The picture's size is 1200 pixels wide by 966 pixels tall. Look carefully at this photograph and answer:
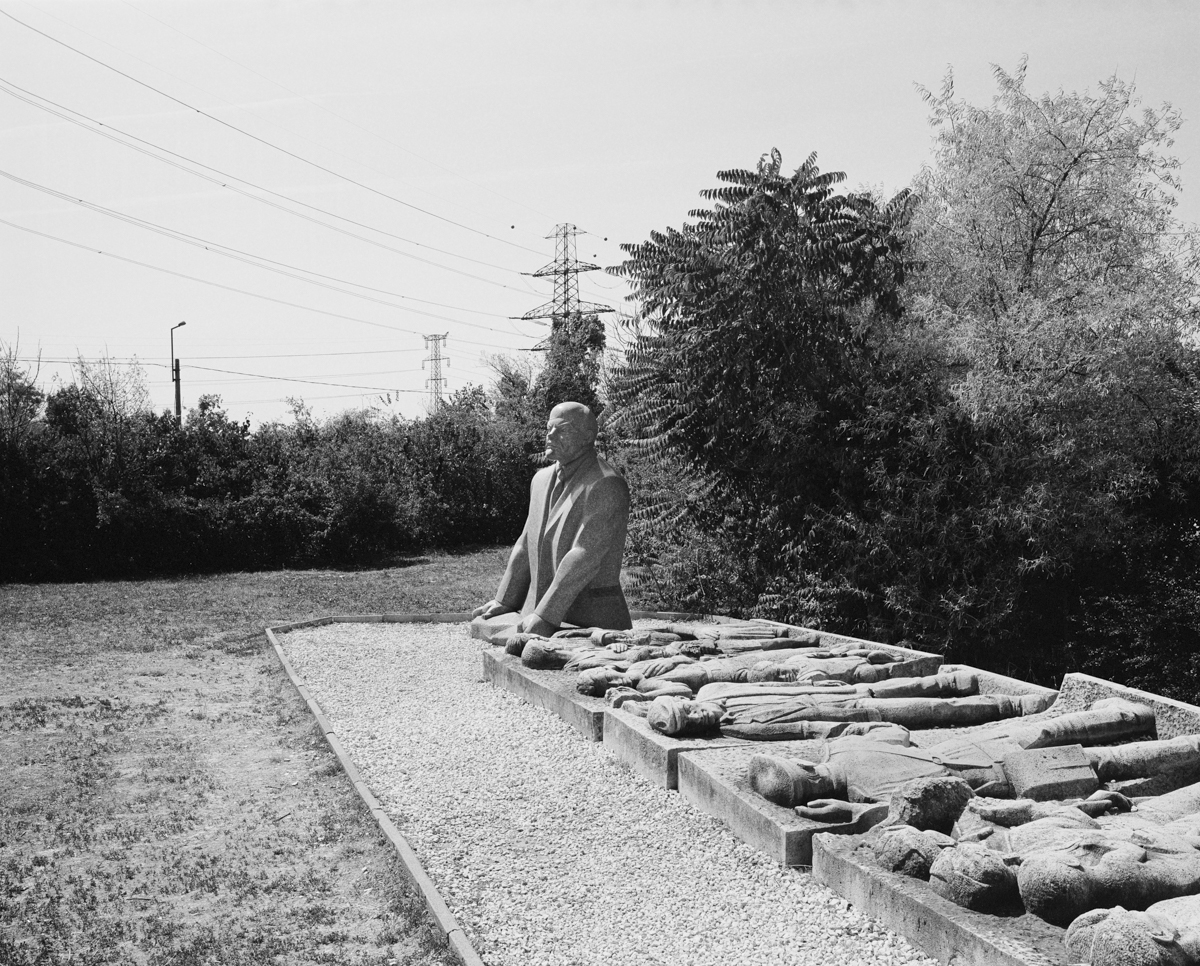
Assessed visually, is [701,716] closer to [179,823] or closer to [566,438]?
[179,823]

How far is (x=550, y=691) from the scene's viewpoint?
725 centimetres

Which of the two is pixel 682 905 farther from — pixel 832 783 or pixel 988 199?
pixel 988 199

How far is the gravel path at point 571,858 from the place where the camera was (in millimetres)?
3678

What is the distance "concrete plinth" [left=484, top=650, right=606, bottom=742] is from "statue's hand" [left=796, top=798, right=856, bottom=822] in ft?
6.98

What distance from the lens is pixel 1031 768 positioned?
15.8 feet

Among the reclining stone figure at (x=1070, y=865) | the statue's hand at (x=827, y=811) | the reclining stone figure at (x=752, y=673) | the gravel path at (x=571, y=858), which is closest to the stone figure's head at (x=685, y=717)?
the gravel path at (x=571, y=858)

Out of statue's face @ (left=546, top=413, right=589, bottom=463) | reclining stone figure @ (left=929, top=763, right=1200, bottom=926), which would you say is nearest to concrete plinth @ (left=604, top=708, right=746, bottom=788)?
reclining stone figure @ (left=929, top=763, right=1200, bottom=926)

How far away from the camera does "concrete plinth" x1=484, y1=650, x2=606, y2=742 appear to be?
657 cm

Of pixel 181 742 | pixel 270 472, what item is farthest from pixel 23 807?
pixel 270 472

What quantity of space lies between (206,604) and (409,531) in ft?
26.9

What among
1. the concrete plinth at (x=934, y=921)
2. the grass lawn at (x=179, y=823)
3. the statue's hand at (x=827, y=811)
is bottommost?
the grass lawn at (x=179, y=823)

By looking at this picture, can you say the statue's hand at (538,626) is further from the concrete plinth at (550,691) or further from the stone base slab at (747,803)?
the stone base slab at (747,803)

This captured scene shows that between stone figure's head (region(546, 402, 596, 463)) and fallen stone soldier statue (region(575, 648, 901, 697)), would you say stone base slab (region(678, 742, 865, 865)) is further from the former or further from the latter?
stone figure's head (region(546, 402, 596, 463))

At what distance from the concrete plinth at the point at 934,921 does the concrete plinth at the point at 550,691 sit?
258cm
